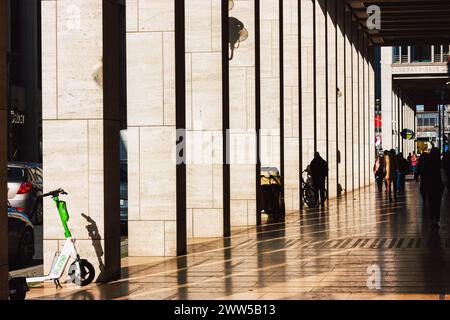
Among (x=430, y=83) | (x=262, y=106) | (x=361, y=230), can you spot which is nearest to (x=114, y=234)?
(x=361, y=230)

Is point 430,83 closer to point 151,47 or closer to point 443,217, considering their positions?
point 443,217

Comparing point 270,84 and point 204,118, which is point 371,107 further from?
point 204,118

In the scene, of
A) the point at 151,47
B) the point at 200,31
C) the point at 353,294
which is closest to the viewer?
the point at 353,294

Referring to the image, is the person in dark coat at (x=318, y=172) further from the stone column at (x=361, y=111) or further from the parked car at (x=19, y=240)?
the stone column at (x=361, y=111)

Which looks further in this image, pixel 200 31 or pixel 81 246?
pixel 200 31

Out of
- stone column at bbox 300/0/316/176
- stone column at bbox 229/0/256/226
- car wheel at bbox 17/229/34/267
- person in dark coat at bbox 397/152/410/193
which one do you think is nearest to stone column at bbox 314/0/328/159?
stone column at bbox 300/0/316/176

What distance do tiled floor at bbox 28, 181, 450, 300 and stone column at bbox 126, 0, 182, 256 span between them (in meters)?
0.66

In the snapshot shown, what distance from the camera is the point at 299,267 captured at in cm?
1401

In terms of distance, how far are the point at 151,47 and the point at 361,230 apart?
6.74 meters

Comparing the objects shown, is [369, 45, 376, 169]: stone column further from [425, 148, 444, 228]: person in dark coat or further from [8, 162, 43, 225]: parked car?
[425, 148, 444, 228]: person in dark coat

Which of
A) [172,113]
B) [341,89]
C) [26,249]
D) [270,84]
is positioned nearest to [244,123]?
[270,84]

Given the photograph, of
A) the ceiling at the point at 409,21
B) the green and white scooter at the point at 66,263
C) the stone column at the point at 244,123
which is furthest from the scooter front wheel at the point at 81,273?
the ceiling at the point at 409,21

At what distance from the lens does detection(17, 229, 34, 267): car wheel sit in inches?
639

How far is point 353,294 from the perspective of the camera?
11039 mm
